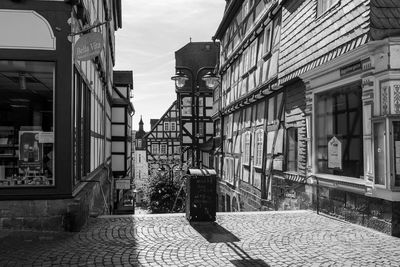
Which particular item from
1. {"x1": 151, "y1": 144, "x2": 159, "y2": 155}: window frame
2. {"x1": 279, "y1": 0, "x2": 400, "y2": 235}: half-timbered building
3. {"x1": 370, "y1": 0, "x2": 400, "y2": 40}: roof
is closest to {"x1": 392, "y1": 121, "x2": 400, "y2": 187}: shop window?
{"x1": 279, "y1": 0, "x2": 400, "y2": 235}: half-timbered building

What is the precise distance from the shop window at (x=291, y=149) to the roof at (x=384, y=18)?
494 centimetres

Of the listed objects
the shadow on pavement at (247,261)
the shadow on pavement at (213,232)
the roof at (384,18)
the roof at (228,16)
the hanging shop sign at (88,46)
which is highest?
the roof at (228,16)

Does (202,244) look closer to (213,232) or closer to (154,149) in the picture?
(213,232)

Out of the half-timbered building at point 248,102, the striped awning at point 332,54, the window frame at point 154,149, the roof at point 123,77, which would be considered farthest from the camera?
the window frame at point 154,149

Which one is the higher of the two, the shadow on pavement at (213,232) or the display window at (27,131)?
the display window at (27,131)

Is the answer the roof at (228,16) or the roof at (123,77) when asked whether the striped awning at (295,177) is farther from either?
the roof at (123,77)

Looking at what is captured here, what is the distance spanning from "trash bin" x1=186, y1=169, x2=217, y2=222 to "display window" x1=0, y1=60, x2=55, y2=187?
2.75 metres

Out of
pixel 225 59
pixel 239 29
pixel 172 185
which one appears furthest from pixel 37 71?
pixel 225 59

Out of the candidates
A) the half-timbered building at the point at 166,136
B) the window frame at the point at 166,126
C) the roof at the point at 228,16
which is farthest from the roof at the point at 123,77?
the window frame at the point at 166,126

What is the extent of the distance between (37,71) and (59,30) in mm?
915

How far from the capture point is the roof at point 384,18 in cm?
729

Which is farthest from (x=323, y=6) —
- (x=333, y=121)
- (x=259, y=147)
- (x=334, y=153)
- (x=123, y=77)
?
(x=123, y=77)

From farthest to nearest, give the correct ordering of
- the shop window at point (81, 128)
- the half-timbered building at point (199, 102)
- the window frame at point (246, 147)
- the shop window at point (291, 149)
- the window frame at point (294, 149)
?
the half-timbered building at point (199, 102)
the window frame at point (246, 147)
the shop window at point (291, 149)
the window frame at point (294, 149)
the shop window at point (81, 128)

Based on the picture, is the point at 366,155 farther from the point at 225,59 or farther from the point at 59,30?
the point at 225,59
